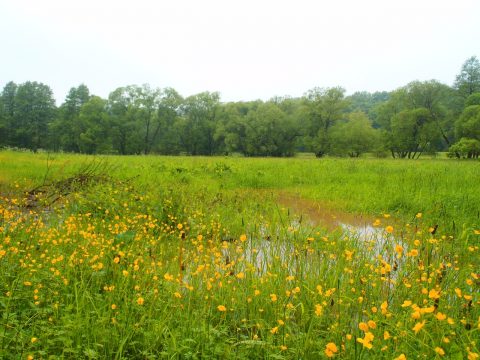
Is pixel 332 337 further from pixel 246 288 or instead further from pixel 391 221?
pixel 391 221

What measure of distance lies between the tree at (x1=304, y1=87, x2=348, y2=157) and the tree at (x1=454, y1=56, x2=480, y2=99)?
17617 mm

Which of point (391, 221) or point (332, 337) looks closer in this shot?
point (332, 337)

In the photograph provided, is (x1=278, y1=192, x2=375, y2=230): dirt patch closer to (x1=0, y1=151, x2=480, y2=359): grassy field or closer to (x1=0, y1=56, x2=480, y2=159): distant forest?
(x1=0, y1=151, x2=480, y2=359): grassy field

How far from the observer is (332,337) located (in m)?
2.69

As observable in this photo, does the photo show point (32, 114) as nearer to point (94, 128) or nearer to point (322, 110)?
point (94, 128)

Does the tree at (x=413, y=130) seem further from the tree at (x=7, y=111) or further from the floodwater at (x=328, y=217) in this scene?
the tree at (x=7, y=111)

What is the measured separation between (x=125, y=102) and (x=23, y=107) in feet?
63.3

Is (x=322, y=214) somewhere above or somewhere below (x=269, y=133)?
below

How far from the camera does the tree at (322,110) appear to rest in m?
57.3

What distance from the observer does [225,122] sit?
65.6 metres

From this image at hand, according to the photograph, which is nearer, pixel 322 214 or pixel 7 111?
pixel 322 214

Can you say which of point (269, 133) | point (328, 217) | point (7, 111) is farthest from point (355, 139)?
point (7, 111)

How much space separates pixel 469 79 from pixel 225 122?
4261cm

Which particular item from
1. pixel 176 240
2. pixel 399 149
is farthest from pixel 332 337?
pixel 399 149
